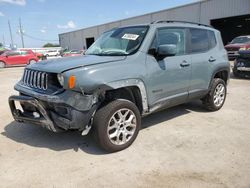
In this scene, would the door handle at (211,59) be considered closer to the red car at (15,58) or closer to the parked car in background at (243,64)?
the parked car in background at (243,64)

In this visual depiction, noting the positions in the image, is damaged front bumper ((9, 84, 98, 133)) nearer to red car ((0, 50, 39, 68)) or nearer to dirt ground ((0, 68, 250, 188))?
dirt ground ((0, 68, 250, 188))

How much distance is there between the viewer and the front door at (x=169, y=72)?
3941 millimetres

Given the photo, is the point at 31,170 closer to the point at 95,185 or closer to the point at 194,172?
the point at 95,185

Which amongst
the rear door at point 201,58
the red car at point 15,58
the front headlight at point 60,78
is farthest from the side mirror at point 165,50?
the red car at point 15,58

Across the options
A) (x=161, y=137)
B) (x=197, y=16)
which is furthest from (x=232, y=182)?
(x=197, y=16)

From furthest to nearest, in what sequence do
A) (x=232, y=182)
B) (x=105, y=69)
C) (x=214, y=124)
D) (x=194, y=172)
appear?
(x=214, y=124) < (x=105, y=69) < (x=194, y=172) < (x=232, y=182)

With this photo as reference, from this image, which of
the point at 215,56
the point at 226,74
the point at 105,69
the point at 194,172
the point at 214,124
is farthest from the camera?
the point at 226,74

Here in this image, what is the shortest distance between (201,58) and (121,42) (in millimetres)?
1710

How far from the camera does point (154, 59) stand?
156 inches

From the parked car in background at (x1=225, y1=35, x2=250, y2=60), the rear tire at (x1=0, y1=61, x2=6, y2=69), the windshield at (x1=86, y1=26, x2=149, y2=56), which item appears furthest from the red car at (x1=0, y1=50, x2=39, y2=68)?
the windshield at (x1=86, y1=26, x2=149, y2=56)

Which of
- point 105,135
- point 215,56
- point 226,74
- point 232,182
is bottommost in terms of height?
point 232,182

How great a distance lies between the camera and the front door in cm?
394

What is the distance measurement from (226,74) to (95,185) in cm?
428

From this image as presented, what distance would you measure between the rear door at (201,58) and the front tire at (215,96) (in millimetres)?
280
